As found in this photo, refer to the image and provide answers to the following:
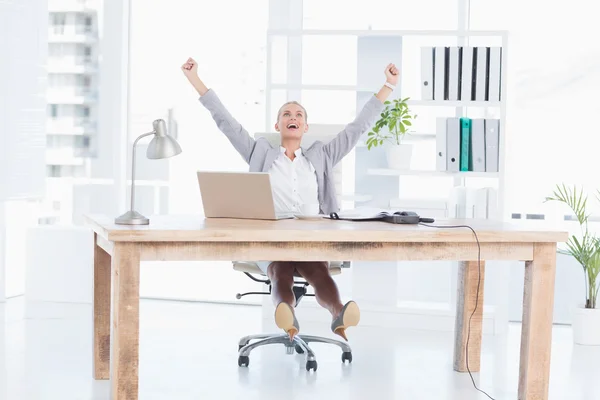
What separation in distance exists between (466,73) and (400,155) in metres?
0.55

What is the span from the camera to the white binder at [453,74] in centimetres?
465

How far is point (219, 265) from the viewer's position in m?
5.69

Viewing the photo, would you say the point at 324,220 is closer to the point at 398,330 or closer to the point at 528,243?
the point at 528,243

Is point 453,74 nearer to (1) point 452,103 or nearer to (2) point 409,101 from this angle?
(1) point 452,103

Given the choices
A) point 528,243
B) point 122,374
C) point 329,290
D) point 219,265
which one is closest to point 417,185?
point 219,265

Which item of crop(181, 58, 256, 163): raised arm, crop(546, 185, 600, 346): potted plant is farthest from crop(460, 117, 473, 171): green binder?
crop(181, 58, 256, 163): raised arm

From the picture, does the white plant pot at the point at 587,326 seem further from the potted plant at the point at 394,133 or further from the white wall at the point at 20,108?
the white wall at the point at 20,108

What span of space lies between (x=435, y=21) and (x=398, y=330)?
1.77 meters

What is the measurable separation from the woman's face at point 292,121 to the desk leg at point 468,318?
0.93 metres

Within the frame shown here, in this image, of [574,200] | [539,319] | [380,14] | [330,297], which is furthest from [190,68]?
[574,200]

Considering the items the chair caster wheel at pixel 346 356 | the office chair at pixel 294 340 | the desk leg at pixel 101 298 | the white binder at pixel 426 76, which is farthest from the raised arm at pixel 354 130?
the desk leg at pixel 101 298

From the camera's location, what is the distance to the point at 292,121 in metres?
3.99

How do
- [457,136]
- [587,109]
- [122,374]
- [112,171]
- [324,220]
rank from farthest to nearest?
[112,171]
[587,109]
[457,136]
[324,220]
[122,374]

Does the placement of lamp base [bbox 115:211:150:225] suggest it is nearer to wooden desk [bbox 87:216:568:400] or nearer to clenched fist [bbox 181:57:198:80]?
wooden desk [bbox 87:216:568:400]
